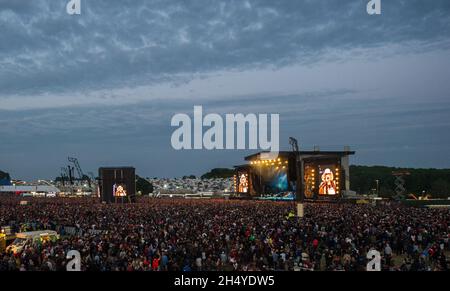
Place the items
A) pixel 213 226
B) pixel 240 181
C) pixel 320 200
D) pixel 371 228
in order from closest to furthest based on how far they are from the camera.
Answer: pixel 371 228 < pixel 213 226 < pixel 320 200 < pixel 240 181

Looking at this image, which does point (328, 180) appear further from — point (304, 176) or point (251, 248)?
point (251, 248)

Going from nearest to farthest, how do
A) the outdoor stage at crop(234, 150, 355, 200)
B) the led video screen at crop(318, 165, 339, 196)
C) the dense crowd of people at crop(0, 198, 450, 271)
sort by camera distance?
the dense crowd of people at crop(0, 198, 450, 271) → the led video screen at crop(318, 165, 339, 196) → the outdoor stage at crop(234, 150, 355, 200)

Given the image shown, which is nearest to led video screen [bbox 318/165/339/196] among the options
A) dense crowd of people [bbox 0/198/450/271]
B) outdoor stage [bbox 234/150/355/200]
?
outdoor stage [bbox 234/150/355/200]

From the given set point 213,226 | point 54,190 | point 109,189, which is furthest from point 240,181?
point 54,190

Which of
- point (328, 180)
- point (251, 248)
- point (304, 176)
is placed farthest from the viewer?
point (304, 176)

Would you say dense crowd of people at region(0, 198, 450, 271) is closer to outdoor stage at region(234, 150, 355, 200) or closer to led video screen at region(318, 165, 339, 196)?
outdoor stage at region(234, 150, 355, 200)

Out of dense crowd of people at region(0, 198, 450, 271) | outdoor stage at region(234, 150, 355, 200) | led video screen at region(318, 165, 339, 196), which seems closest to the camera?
dense crowd of people at region(0, 198, 450, 271)

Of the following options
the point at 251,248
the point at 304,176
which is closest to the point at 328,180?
the point at 304,176

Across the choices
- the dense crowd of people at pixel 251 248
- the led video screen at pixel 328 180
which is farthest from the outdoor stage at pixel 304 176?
the dense crowd of people at pixel 251 248

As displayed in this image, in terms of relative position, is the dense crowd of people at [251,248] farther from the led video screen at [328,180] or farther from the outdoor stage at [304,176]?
the led video screen at [328,180]

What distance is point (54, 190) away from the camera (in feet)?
595
